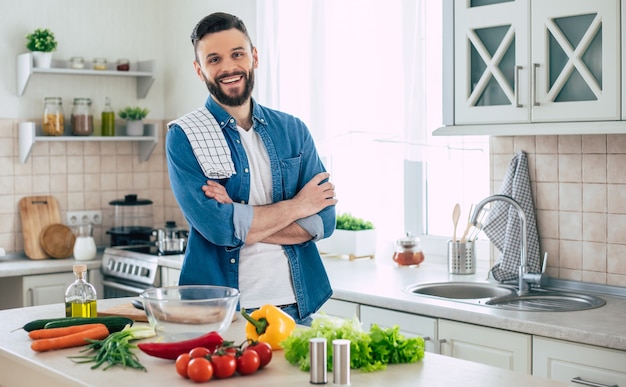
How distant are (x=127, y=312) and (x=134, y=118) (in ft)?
9.10

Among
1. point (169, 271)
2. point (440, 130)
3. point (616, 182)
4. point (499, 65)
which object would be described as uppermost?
point (499, 65)

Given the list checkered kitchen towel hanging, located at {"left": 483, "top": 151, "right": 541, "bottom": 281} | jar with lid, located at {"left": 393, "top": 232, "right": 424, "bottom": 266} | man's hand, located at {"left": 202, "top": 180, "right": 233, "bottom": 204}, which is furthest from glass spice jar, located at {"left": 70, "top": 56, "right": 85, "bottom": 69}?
checkered kitchen towel hanging, located at {"left": 483, "top": 151, "right": 541, "bottom": 281}

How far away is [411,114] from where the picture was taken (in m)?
3.98

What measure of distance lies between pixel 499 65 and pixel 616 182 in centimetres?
64

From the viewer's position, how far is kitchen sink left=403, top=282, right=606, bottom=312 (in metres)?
3.21

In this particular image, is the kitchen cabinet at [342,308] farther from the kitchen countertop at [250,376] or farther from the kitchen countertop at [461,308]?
the kitchen countertop at [250,376]

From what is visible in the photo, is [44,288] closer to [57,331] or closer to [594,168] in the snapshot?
[57,331]

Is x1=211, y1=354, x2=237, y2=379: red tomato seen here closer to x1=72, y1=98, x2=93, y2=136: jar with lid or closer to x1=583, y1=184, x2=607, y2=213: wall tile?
x1=583, y1=184, x2=607, y2=213: wall tile

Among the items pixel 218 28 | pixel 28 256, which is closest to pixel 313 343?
pixel 218 28

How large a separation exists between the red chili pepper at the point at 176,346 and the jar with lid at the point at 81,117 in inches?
122

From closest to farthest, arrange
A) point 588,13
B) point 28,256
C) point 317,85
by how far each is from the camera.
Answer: point 588,13 → point 317,85 → point 28,256

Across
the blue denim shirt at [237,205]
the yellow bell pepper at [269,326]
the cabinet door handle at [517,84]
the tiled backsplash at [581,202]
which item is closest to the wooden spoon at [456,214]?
the tiled backsplash at [581,202]

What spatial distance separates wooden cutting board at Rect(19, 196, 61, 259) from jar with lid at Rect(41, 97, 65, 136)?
0.40 meters

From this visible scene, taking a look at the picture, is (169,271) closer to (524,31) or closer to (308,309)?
(308,309)
